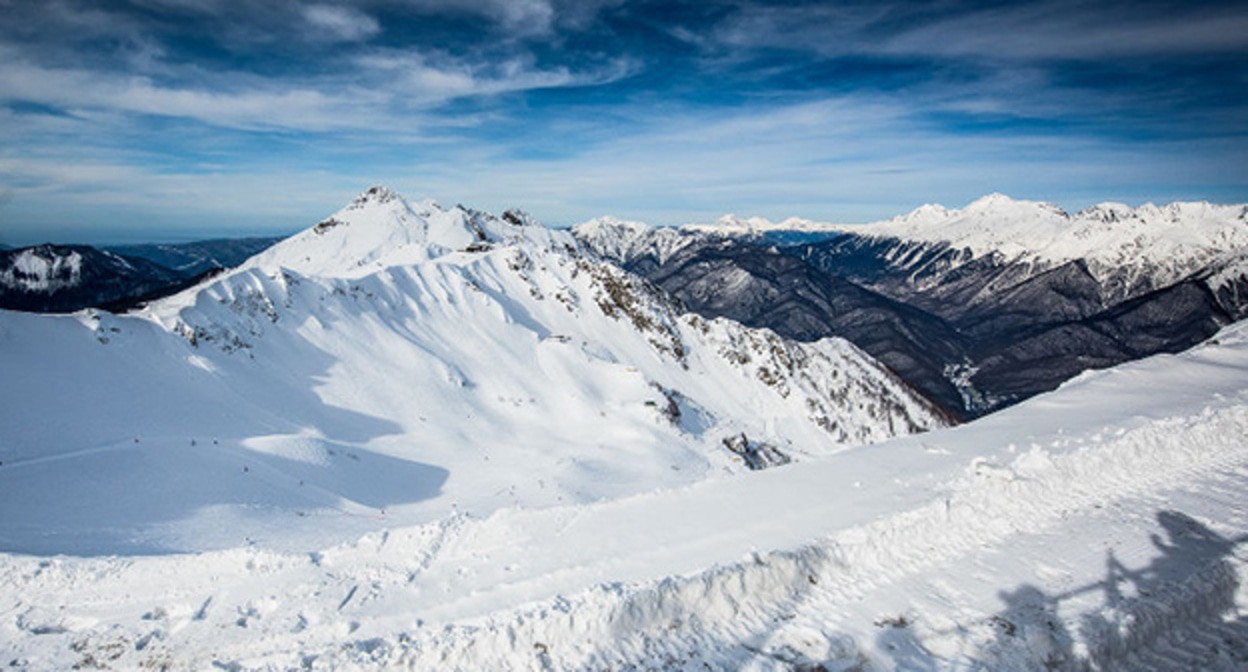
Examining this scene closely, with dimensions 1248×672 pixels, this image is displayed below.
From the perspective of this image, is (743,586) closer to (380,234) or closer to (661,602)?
(661,602)

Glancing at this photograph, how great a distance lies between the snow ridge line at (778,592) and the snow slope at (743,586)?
39 mm

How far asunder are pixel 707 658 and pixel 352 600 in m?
5.87

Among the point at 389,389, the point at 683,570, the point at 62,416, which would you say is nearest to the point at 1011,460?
the point at 683,570

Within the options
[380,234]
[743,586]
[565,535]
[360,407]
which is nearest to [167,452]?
[360,407]

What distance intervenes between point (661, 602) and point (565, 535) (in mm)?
3297

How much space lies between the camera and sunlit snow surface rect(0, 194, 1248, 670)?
8734 millimetres

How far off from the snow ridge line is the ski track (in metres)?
0.03

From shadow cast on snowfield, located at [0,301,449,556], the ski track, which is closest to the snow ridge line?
the ski track

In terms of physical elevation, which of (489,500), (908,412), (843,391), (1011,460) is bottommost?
(908,412)

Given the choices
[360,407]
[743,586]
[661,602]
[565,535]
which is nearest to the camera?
[661,602]

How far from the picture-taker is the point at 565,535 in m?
12.1

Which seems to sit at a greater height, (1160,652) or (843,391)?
(1160,652)

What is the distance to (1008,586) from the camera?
1005 cm

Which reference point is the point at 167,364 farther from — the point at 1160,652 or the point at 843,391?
the point at 843,391
